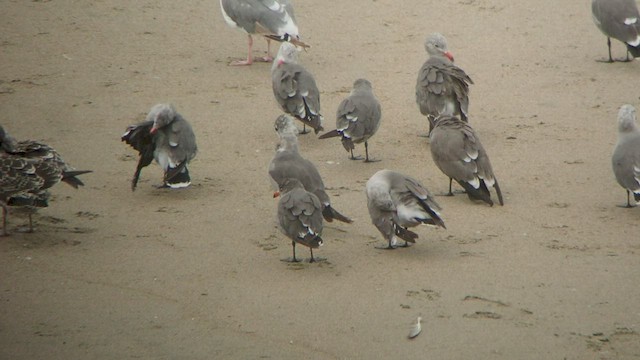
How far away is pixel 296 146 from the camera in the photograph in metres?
9.60

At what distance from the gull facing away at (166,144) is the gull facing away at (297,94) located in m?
1.47

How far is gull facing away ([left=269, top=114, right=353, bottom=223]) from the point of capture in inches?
A: 348

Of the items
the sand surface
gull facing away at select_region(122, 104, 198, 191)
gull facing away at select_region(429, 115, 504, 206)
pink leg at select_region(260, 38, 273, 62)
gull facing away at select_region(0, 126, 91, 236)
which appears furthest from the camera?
pink leg at select_region(260, 38, 273, 62)

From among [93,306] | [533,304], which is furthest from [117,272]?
[533,304]

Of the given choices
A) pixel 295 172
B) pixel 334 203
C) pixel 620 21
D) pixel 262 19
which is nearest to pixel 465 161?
pixel 334 203

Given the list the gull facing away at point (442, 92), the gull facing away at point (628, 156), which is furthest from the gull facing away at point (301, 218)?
the gull facing away at point (442, 92)

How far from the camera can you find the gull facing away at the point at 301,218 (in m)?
8.09

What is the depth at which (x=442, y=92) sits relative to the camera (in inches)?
427

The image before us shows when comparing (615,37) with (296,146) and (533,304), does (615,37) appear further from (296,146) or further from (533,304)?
(533,304)

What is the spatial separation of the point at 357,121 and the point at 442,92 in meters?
1.04

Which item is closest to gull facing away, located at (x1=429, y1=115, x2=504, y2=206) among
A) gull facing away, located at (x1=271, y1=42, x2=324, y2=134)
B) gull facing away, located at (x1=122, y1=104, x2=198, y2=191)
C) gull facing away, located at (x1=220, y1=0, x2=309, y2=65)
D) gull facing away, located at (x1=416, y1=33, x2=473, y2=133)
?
gull facing away, located at (x1=416, y1=33, x2=473, y2=133)

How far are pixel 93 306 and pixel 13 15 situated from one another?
7897mm

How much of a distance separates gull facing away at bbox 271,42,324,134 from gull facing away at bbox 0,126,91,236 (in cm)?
286

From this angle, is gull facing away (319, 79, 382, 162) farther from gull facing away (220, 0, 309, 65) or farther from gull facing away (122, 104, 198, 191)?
gull facing away (220, 0, 309, 65)
